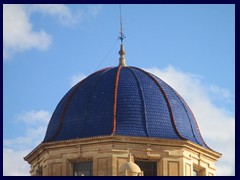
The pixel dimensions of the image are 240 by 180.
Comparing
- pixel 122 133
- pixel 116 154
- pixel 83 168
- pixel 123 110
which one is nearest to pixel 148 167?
pixel 116 154

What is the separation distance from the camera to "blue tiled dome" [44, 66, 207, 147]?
42.5 meters

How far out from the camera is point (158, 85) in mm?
44938

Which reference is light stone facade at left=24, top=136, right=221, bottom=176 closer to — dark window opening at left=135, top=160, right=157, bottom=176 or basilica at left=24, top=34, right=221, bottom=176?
basilica at left=24, top=34, right=221, bottom=176

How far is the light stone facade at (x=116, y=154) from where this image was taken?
4075 centimetres

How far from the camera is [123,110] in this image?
43094 mm

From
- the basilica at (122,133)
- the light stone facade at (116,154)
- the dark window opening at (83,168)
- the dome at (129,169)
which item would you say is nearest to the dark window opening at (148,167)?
the basilica at (122,133)

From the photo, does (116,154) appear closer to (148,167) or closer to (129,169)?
(148,167)

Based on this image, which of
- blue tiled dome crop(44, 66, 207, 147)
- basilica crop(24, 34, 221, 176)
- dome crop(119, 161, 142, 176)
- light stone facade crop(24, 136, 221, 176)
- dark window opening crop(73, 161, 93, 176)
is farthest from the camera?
blue tiled dome crop(44, 66, 207, 147)

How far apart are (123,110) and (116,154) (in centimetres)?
308

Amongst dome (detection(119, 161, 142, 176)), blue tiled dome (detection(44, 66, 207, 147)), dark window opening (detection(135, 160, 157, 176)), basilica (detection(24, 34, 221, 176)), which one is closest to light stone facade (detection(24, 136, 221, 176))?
basilica (detection(24, 34, 221, 176))

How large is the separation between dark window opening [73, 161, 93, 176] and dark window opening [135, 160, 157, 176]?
7.35 feet

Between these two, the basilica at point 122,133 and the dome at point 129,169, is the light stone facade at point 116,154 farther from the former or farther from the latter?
the dome at point 129,169
